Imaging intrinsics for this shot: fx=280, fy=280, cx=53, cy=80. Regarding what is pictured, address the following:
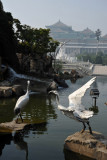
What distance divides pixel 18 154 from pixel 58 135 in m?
2.73

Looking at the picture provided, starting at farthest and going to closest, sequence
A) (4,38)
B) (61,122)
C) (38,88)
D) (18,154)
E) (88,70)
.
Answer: (88,70) < (4,38) < (38,88) < (61,122) < (18,154)

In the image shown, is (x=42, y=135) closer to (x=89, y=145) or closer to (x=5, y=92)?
(x=89, y=145)

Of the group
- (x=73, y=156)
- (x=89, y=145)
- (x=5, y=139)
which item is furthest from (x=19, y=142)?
(x=89, y=145)

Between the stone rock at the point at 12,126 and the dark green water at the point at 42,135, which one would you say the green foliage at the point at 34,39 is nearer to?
the dark green water at the point at 42,135

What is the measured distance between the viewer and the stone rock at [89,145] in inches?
405

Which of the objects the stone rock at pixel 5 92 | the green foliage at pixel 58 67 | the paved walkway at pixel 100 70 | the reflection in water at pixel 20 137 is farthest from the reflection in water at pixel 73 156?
the paved walkway at pixel 100 70

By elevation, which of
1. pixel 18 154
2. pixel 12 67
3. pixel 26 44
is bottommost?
pixel 18 154

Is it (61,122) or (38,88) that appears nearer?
(61,122)

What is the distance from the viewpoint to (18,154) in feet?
36.2

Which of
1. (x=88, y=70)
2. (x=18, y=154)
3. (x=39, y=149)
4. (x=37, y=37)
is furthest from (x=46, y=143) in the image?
(x=88, y=70)

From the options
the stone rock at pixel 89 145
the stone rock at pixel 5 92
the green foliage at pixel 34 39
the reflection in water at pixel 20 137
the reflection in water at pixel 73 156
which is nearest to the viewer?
the stone rock at pixel 89 145

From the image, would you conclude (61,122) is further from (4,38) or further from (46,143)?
(4,38)

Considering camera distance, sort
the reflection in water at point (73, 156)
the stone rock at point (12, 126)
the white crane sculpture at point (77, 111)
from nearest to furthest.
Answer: the reflection in water at point (73, 156) → the white crane sculpture at point (77, 111) → the stone rock at point (12, 126)

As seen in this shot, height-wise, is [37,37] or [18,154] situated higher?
[37,37]
